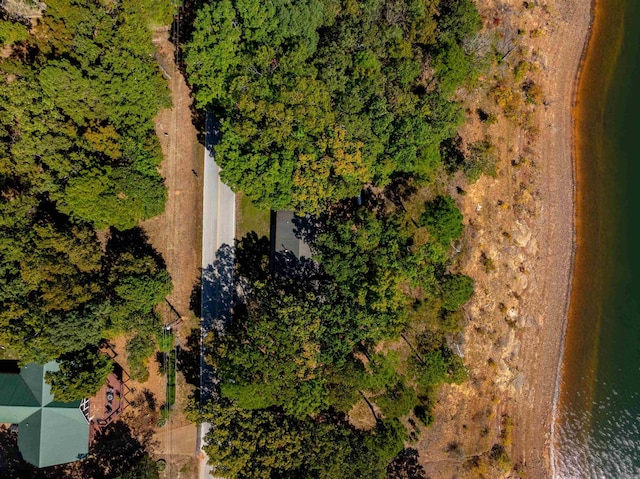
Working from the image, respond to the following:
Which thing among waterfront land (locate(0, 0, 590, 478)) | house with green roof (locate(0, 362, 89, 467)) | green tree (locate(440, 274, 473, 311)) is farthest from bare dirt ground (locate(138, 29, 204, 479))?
green tree (locate(440, 274, 473, 311))

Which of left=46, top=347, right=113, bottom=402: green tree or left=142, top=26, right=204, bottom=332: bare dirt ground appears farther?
left=142, top=26, right=204, bottom=332: bare dirt ground

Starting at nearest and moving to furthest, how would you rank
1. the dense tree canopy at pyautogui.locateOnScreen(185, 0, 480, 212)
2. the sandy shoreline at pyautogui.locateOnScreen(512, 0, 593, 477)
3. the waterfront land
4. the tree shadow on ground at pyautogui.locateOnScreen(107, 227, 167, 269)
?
the dense tree canopy at pyautogui.locateOnScreen(185, 0, 480, 212), the tree shadow on ground at pyautogui.locateOnScreen(107, 227, 167, 269), the waterfront land, the sandy shoreline at pyautogui.locateOnScreen(512, 0, 593, 477)

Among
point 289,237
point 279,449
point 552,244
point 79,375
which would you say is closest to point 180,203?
point 289,237

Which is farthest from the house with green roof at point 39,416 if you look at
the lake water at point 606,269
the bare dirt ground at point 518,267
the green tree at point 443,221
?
the lake water at point 606,269

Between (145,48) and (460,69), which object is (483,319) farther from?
(145,48)

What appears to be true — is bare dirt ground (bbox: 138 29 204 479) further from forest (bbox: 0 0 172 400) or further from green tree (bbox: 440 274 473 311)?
green tree (bbox: 440 274 473 311)

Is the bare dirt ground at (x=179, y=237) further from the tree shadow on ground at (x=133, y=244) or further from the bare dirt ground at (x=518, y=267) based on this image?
the bare dirt ground at (x=518, y=267)
